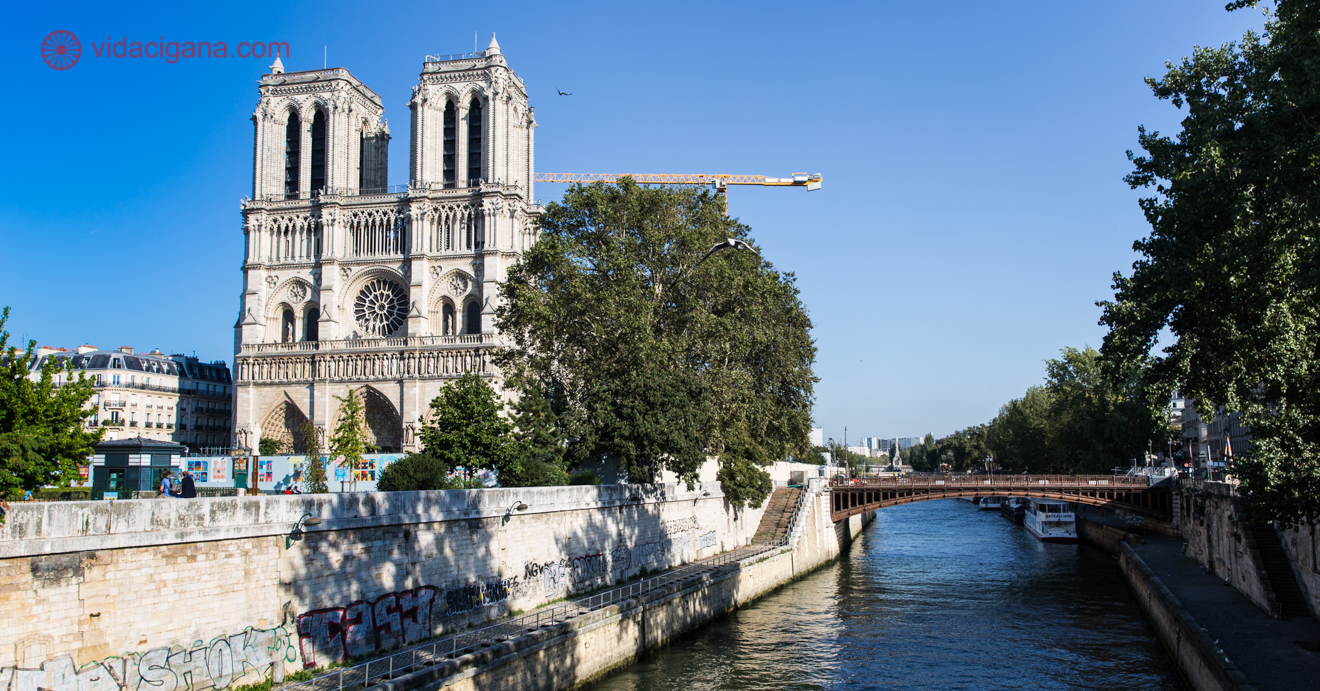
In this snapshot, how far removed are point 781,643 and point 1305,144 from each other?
18.1 meters

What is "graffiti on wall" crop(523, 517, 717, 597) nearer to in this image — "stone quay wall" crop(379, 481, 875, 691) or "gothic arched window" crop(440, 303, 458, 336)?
"stone quay wall" crop(379, 481, 875, 691)

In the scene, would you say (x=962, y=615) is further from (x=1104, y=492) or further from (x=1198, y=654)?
(x=1104, y=492)

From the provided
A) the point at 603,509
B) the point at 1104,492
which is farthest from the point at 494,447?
the point at 1104,492

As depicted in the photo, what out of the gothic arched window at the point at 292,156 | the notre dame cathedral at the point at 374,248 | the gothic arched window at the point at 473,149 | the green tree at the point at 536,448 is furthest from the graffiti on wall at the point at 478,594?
the gothic arched window at the point at 292,156

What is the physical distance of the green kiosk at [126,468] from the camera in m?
24.9

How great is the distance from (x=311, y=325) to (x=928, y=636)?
5381 cm

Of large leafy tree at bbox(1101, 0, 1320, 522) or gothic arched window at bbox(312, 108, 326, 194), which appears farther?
gothic arched window at bbox(312, 108, 326, 194)

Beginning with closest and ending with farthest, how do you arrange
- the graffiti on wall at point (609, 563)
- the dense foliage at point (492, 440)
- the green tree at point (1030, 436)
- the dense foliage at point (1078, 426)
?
the graffiti on wall at point (609, 563) → the dense foliage at point (492, 440) → the dense foliage at point (1078, 426) → the green tree at point (1030, 436)

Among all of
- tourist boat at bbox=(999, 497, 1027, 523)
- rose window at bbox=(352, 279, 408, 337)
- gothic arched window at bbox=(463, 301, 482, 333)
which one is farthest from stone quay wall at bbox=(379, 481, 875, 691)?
tourist boat at bbox=(999, 497, 1027, 523)

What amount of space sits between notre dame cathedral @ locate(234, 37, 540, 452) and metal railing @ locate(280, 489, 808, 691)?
3745 cm

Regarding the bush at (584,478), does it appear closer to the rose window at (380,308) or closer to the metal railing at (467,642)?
the metal railing at (467,642)

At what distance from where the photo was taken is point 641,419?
32594mm

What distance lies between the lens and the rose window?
68.8 meters

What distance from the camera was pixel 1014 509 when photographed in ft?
278
